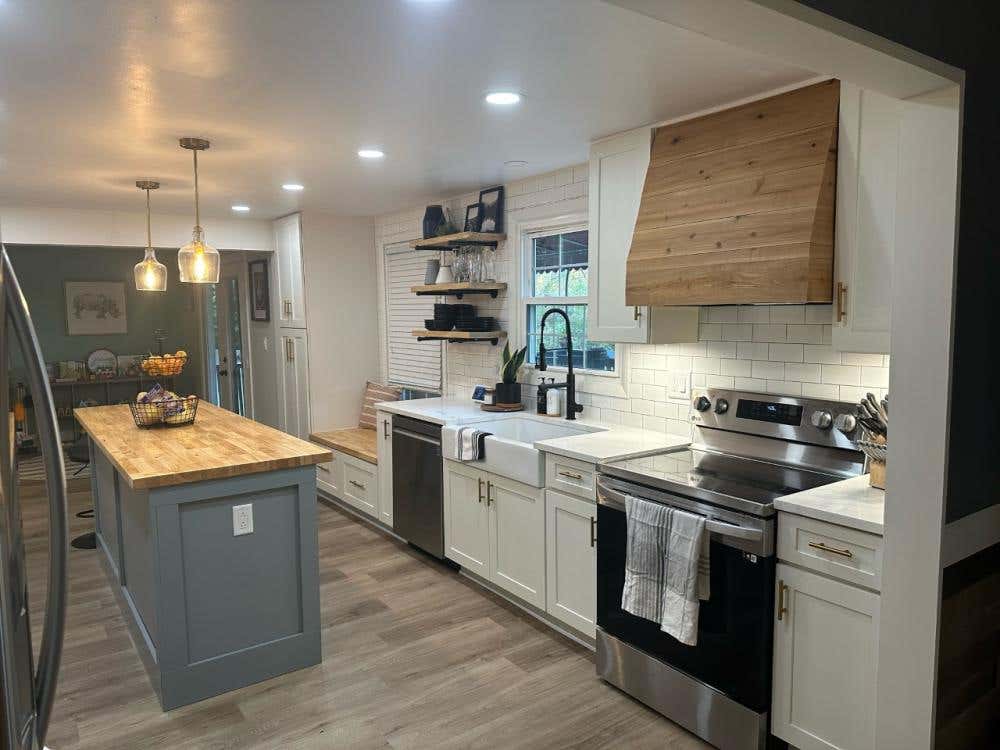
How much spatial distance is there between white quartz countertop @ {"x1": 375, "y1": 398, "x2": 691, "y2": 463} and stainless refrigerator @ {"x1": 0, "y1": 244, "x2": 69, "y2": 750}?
2.16 m

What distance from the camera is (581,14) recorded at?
1991 millimetres

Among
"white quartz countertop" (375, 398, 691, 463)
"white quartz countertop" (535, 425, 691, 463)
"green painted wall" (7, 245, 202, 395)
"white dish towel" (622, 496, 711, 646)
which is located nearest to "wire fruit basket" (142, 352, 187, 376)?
"white quartz countertop" (375, 398, 691, 463)

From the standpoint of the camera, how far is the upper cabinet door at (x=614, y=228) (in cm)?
322

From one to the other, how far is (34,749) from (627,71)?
7.78 feet

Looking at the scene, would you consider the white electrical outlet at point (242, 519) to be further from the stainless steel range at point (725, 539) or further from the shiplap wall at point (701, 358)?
the shiplap wall at point (701, 358)

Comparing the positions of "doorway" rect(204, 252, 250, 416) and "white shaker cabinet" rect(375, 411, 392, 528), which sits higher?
"doorway" rect(204, 252, 250, 416)

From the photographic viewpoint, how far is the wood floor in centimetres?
266

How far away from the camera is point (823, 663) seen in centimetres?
226

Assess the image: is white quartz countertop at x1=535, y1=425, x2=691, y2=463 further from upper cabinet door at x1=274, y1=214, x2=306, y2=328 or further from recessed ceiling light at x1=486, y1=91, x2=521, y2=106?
upper cabinet door at x1=274, y1=214, x2=306, y2=328

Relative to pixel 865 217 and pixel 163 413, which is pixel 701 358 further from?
pixel 163 413

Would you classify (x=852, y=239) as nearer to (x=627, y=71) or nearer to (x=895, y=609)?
(x=627, y=71)

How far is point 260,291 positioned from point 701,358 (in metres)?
4.58

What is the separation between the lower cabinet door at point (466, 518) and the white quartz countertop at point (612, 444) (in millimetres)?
632

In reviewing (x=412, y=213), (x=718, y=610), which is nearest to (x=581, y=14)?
(x=718, y=610)
